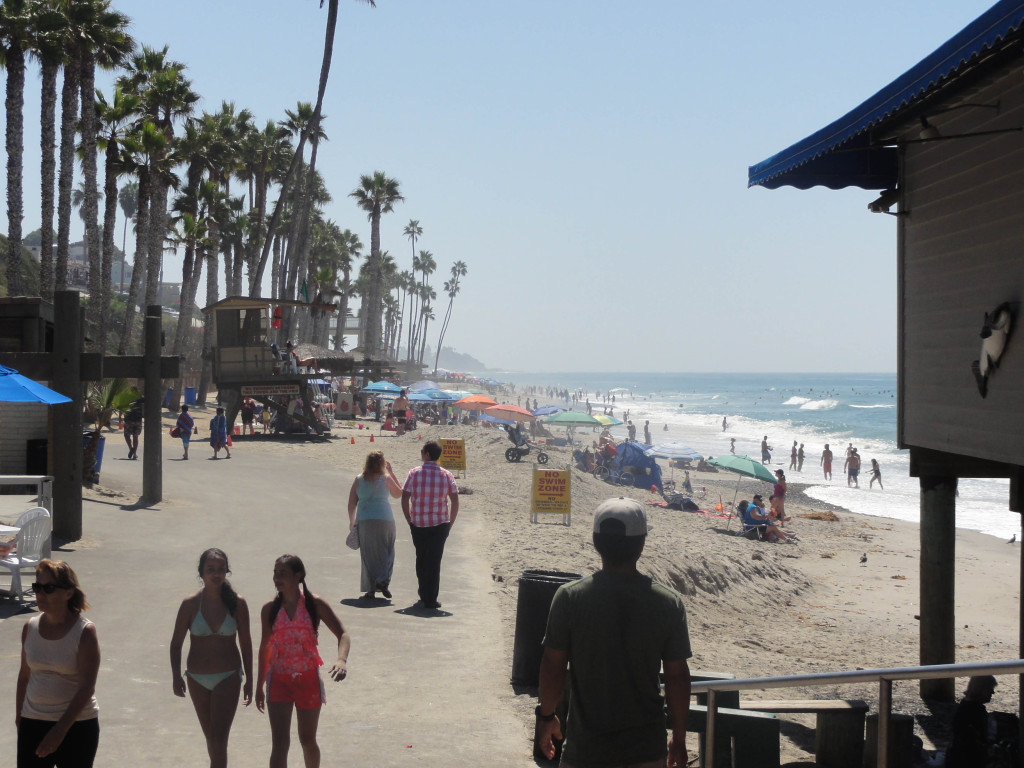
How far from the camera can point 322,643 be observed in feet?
26.0

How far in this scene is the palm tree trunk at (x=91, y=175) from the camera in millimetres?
31000

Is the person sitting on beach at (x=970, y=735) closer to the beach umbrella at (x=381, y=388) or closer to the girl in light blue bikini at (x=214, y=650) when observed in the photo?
the girl in light blue bikini at (x=214, y=650)

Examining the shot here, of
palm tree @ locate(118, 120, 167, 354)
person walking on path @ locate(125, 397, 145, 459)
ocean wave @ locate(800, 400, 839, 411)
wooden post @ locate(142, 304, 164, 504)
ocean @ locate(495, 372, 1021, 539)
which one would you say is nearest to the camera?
wooden post @ locate(142, 304, 164, 504)

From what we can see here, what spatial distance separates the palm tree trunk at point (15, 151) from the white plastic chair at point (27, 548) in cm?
2152

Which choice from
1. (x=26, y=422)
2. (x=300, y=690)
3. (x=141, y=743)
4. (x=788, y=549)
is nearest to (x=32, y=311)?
(x=26, y=422)

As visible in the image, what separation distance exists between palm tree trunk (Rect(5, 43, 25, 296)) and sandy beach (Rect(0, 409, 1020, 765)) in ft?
23.9

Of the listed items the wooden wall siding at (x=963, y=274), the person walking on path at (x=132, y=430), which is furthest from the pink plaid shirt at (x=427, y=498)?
the person walking on path at (x=132, y=430)

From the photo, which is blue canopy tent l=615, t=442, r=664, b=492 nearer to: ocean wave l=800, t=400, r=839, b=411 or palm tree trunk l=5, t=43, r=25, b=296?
palm tree trunk l=5, t=43, r=25, b=296

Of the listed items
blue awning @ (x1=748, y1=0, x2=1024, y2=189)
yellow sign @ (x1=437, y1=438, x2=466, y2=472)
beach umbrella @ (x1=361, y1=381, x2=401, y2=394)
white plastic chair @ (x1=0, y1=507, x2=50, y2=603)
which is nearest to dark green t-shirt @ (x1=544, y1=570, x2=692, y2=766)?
blue awning @ (x1=748, y1=0, x2=1024, y2=189)

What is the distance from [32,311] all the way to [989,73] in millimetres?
11210

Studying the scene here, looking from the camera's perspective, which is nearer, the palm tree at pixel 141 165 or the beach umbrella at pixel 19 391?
the beach umbrella at pixel 19 391

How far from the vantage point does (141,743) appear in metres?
5.70

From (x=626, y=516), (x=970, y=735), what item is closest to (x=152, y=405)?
(x=970, y=735)

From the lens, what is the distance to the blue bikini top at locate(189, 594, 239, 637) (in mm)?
4820
